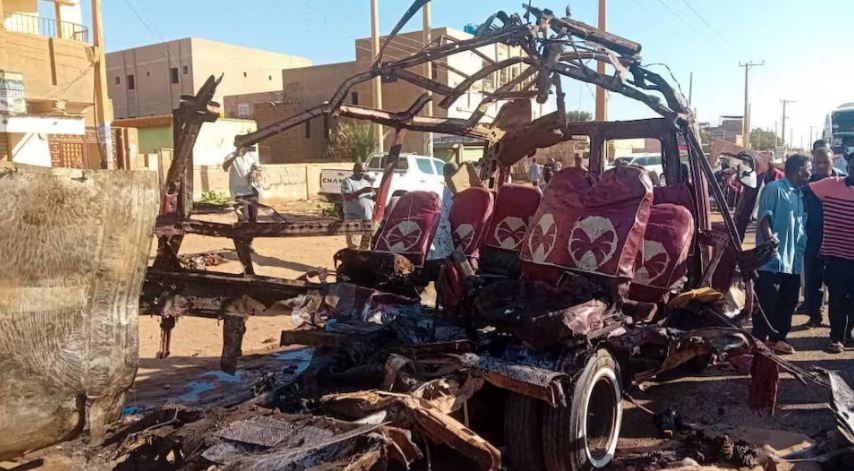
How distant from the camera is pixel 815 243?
7957 millimetres

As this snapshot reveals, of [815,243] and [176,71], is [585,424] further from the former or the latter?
[176,71]

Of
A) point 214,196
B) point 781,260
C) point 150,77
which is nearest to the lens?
point 781,260

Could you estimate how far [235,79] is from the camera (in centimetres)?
4912

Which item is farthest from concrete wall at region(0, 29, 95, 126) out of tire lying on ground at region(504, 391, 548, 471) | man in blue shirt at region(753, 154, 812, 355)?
tire lying on ground at region(504, 391, 548, 471)

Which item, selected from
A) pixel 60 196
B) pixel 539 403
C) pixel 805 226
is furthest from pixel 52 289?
pixel 805 226

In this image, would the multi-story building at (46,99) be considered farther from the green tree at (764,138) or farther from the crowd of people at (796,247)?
the green tree at (764,138)

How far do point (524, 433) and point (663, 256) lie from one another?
2.11m

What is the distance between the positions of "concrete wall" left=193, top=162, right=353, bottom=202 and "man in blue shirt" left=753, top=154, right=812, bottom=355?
16649mm

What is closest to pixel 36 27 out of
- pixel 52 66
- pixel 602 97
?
pixel 52 66

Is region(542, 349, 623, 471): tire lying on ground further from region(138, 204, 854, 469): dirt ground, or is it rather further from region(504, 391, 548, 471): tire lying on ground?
region(138, 204, 854, 469): dirt ground

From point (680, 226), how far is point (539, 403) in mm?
2212

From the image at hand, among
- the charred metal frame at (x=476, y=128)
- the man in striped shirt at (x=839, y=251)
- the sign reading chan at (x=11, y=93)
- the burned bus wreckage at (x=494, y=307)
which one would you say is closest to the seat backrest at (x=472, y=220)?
the burned bus wreckage at (x=494, y=307)

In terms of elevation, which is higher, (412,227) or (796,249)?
(412,227)

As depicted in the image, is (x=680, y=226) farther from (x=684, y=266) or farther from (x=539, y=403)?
(x=539, y=403)
